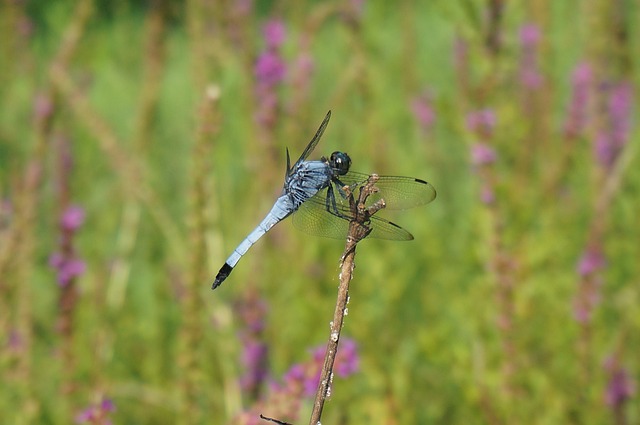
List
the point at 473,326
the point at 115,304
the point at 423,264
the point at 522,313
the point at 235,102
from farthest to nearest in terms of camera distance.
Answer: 1. the point at 235,102
2. the point at 423,264
3. the point at 115,304
4. the point at 522,313
5. the point at 473,326

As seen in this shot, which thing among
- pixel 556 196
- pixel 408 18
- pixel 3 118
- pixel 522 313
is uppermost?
pixel 408 18

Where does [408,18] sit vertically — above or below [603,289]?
above

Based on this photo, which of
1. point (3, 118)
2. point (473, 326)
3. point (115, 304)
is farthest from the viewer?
point (3, 118)

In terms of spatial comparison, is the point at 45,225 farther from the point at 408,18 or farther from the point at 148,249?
the point at 408,18

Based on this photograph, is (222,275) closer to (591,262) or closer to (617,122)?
(591,262)

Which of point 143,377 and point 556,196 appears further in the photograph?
point 556,196

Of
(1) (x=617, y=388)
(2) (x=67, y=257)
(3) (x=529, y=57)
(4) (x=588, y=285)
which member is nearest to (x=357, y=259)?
(4) (x=588, y=285)

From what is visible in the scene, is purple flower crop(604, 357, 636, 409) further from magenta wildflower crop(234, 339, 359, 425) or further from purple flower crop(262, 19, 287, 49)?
purple flower crop(262, 19, 287, 49)

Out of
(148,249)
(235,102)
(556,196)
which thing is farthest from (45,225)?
(556,196)
